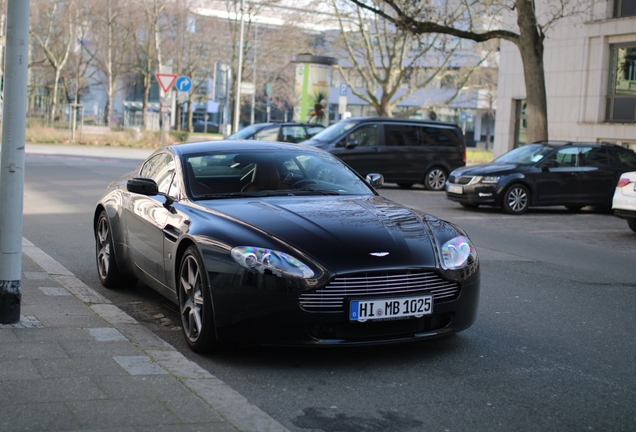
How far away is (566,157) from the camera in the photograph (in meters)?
18.2

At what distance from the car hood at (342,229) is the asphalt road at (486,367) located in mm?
675

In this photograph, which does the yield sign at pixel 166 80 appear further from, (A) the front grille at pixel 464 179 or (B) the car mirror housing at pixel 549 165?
(B) the car mirror housing at pixel 549 165

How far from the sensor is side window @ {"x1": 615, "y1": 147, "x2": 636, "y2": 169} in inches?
732

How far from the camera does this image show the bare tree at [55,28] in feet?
187

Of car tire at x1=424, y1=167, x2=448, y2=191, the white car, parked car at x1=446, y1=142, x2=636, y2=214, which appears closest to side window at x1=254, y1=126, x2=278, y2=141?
car tire at x1=424, y1=167, x2=448, y2=191

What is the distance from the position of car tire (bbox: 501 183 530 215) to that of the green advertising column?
22.3m

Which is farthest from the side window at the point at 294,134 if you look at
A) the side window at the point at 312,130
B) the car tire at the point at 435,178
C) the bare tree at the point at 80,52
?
the bare tree at the point at 80,52

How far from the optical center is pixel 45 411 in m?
4.04

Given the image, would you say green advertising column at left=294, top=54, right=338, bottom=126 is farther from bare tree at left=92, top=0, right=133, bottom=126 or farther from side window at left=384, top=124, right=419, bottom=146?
bare tree at left=92, top=0, right=133, bottom=126

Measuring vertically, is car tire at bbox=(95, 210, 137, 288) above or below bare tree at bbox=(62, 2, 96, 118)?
below

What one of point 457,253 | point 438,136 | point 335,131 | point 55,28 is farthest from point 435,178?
point 55,28

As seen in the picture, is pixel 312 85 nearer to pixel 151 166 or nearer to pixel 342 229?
pixel 151 166

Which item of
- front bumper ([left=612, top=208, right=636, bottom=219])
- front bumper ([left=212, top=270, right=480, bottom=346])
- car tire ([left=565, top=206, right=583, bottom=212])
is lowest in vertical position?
car tire ([left=565, top=206, right=583, bottom=212])

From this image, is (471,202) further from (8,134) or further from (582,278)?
(8,134)
